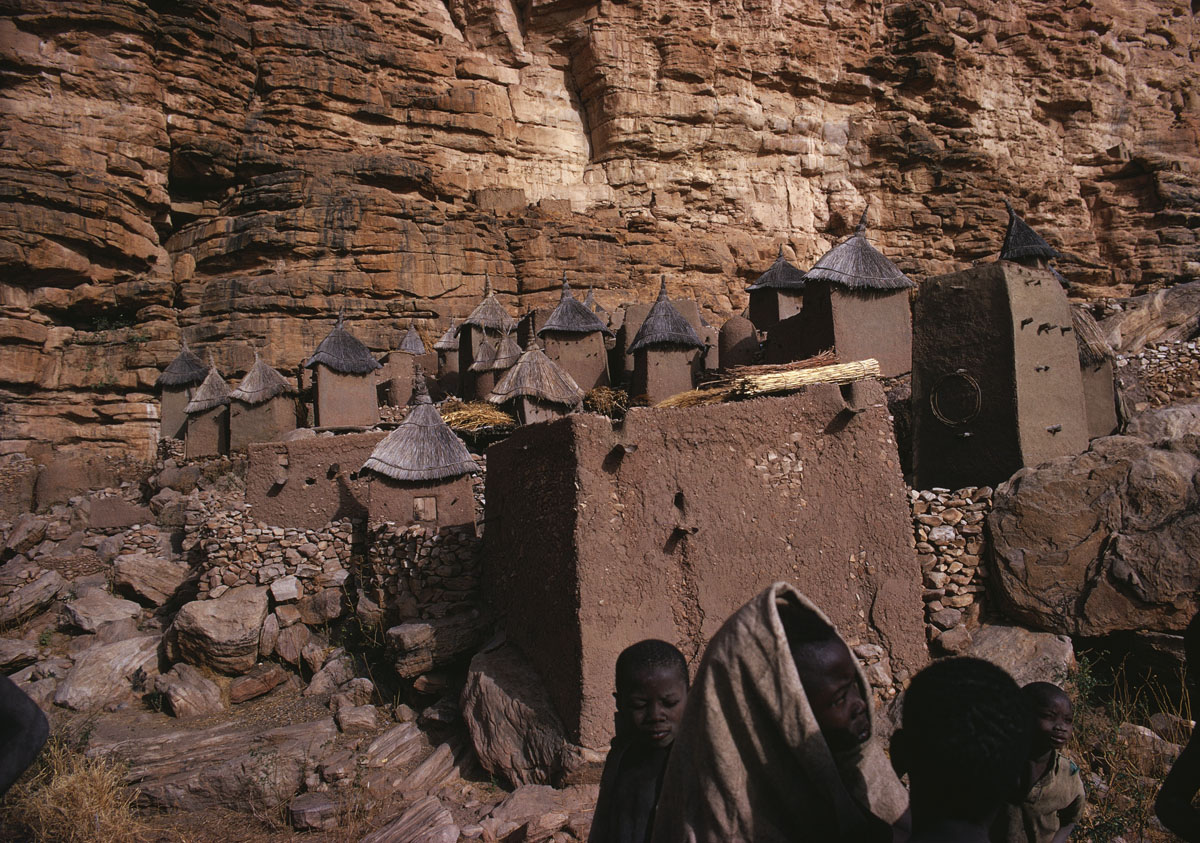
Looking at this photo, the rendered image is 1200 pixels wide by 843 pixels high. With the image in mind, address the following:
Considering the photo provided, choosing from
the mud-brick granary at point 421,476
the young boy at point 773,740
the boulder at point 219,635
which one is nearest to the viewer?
the young boy at point 773,740

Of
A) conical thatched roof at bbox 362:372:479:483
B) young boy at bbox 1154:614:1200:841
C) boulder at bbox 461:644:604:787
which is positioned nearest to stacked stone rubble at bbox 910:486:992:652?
boulder at bbox 461:644:604:787

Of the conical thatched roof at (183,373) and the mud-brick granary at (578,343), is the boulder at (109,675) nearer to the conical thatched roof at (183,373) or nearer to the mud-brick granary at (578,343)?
the mud-brick granary at (578,343)

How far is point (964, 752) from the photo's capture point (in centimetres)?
170

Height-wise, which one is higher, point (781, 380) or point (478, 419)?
point (781, 380)

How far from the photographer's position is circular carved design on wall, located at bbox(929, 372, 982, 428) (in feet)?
25.1

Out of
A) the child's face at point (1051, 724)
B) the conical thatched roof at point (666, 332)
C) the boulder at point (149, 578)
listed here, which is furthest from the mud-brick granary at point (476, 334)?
the child's face at point (1051, 724)

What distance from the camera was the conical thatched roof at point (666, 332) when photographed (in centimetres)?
1435

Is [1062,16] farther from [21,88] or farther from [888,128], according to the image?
[21,88]

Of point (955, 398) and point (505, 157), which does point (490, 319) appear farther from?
point (505, 157)

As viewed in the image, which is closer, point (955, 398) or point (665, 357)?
point (955, 398)

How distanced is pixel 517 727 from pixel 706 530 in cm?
235

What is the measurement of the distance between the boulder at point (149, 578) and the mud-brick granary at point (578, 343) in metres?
8.14

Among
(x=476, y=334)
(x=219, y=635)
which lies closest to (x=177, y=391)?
(x=476, y=334)

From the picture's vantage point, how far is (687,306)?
61.0 ft
